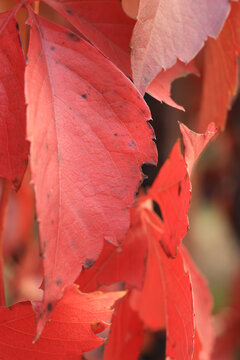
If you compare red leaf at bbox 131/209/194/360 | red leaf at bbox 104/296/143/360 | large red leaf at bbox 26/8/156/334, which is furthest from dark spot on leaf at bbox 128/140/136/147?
red leaf at bbox 104/296/143/360

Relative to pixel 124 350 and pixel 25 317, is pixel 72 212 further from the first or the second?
pixel 124 350

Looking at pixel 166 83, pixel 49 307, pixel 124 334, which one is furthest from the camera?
pixel 124 334

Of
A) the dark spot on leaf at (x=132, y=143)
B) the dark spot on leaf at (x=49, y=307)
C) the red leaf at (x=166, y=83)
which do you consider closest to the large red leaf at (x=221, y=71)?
the red leaf at (x=166, y=83)

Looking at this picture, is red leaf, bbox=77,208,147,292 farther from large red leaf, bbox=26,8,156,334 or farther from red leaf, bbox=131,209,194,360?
large red leaf, bbox=26,8,156,334

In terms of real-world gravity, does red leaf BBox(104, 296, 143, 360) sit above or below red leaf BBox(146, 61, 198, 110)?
below

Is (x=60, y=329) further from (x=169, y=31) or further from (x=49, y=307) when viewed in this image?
(x=169, y=31)

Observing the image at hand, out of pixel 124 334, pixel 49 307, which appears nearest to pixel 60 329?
pixel 49 307

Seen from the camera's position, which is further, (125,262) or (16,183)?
(125,262)
